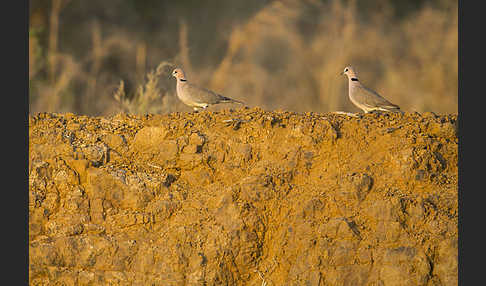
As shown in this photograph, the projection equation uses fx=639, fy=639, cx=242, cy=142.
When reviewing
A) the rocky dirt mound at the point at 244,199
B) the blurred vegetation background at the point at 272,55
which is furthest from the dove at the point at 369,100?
the blurred vegetation background at the point at 272,55

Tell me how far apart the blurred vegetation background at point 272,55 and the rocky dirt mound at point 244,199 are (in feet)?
15.1

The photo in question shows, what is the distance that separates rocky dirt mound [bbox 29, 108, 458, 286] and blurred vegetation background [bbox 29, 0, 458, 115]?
462cm

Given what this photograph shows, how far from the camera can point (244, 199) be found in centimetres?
620

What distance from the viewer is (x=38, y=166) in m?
6.34

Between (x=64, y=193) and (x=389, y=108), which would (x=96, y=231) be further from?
(x=389, y=108)

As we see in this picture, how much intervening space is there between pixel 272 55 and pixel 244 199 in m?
9.62

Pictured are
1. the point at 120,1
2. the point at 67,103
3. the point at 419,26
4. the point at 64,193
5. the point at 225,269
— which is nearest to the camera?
the point at 225,269

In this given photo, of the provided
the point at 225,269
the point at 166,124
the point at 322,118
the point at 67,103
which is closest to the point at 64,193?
the point at 166,124

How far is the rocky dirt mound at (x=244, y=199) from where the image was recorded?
19.3 feet

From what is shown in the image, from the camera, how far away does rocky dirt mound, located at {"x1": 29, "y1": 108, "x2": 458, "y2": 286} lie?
5.87 metres

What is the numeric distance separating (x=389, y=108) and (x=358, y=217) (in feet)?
7.56

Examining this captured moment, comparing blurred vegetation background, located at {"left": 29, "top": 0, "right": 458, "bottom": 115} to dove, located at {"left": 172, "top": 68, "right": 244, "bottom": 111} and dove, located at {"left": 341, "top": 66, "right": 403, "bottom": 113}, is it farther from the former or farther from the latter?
dove, located at {"left": 341, "top": 66, "right": 403, "bottom": 113}

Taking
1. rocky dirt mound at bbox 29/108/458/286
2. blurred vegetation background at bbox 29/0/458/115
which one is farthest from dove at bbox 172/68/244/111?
blurred vegetation background at bbox 29/0/458/115

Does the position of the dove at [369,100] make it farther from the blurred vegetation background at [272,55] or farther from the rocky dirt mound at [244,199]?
the blurred vegetation background at [272,55]
